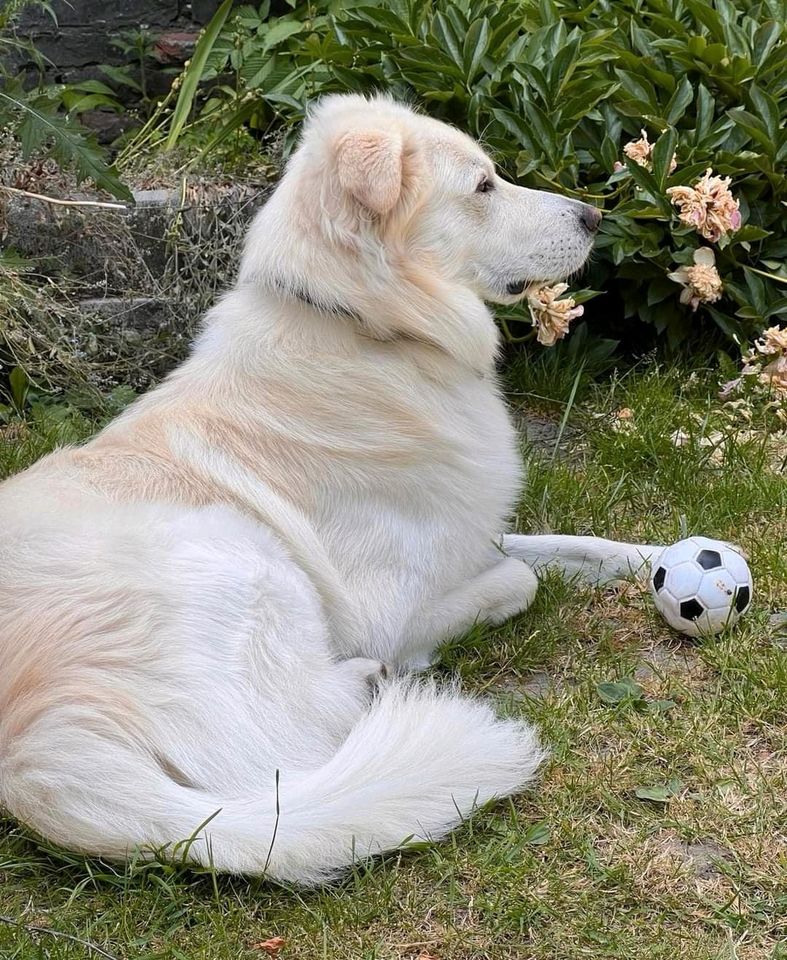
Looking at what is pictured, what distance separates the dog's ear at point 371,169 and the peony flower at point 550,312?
1.37 m

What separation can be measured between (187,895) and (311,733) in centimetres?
47

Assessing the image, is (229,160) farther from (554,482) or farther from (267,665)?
(267,665)

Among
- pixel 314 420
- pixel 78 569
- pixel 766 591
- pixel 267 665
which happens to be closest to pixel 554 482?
pixel 766 591

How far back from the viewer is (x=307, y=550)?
9.84 ft

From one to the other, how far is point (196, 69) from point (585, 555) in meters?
3.31

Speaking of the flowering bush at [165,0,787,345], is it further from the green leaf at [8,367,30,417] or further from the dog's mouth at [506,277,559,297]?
the green leaf at [8,367,30,417]

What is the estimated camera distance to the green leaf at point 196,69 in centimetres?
555

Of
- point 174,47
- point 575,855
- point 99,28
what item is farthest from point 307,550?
point 99,28

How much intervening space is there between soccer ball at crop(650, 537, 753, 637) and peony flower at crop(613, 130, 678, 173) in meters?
1.81

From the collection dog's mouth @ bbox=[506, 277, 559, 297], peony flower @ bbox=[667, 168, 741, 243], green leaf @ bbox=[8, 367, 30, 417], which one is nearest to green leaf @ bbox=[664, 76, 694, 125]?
peony flower @ bbox=[667, 168, 741, 243]

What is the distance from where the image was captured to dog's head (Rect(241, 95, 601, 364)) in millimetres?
3012

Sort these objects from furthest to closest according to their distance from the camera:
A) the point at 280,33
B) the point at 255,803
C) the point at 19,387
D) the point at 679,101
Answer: the point at 280,33 < the point at 19,387 < the point at 679,101 < the point at 255,803

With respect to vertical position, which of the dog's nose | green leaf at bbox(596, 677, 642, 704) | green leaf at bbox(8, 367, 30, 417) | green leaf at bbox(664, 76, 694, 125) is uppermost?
green leaf at bbox(664, 76, 694, 125)

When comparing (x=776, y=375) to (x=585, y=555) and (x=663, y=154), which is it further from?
(x=585, y=555)
